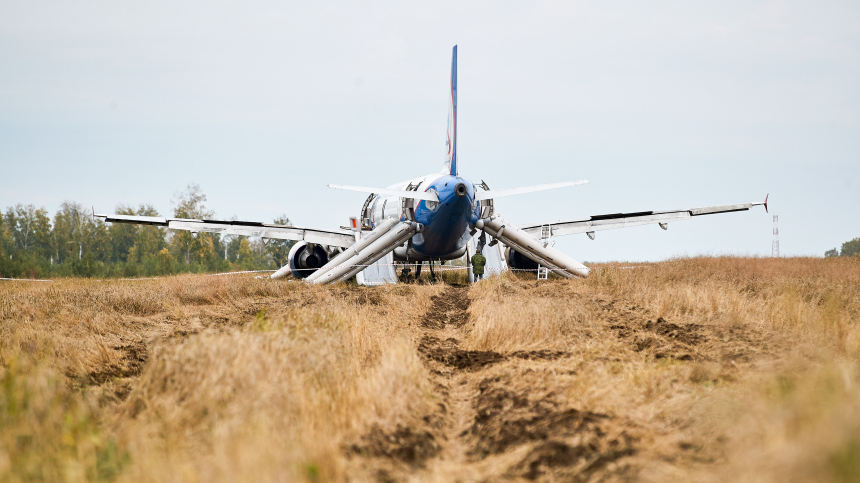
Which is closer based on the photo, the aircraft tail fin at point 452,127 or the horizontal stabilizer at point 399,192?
the horizontal stabilizer at point 399,192

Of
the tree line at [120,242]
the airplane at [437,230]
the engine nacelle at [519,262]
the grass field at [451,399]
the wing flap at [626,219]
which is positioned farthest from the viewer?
the tree line at [120,242]

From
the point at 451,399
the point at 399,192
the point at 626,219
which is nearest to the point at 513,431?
the point at 451,399

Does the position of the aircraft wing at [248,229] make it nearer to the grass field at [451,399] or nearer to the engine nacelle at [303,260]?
the engine nacelle at [303,260]

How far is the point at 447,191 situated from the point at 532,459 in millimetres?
18683

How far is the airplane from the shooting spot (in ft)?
79.2

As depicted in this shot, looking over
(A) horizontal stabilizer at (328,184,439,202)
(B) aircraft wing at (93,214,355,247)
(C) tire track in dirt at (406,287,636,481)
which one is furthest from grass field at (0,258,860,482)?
(B) aircraft wing at (93,214,355,247)

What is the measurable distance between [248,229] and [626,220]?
15.3 meters

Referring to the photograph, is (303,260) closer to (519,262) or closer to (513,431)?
(519,262)

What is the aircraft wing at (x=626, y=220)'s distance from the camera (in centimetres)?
2673

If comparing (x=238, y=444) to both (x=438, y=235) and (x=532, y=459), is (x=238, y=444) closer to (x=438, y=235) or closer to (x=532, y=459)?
(x=532, y=459)

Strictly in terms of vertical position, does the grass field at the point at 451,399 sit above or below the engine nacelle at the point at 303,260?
below

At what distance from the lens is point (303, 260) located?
96.8ft

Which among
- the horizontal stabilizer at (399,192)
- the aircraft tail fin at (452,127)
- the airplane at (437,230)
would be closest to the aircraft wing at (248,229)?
the airplane at (437,230)

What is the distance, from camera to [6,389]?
5680mm
